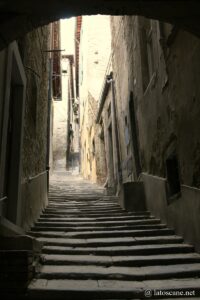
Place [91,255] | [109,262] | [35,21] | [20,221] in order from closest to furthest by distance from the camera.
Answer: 1. [35,21]
2. [109,262]
3. [91,255]
4. [20,221]

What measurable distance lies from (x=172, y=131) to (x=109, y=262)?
2441mm

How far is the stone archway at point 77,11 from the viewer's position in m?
2.87

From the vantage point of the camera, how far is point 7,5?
2789 mm

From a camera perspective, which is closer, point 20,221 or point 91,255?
point 91,255

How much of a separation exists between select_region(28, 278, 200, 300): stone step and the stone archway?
7.76 ft

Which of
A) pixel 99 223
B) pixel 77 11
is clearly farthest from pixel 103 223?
pixel 77 11

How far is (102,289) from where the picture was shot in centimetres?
346

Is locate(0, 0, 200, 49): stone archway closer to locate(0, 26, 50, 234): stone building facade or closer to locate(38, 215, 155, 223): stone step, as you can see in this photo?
locate(0, 26, 50, 234): stone building facade

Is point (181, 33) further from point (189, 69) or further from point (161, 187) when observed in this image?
point (161, 187)

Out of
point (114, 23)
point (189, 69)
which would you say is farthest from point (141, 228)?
point (114, 23)

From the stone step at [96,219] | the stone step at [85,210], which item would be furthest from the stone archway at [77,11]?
the stone step at [85,210]

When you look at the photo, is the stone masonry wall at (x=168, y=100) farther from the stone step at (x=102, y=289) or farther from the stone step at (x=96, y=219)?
the stone step at (x=102, y=289)

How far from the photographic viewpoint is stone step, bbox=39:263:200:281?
12.6 feet

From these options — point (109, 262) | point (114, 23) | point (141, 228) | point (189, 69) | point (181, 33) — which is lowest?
point (109, 262)
